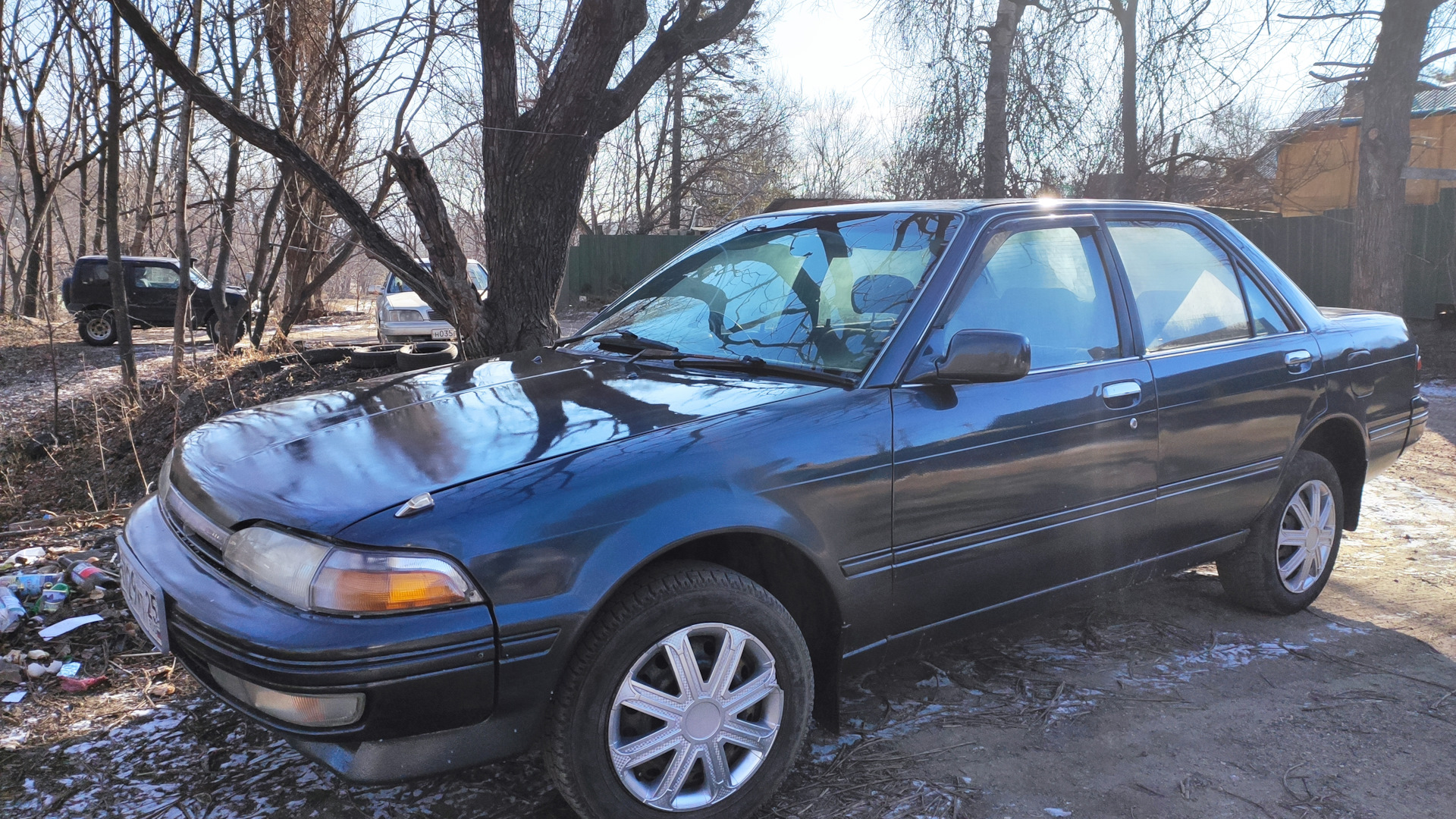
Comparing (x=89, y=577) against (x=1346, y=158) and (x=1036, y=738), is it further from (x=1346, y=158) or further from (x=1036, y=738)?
(x=1346, y=158)

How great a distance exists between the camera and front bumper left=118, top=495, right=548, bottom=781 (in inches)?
79.8

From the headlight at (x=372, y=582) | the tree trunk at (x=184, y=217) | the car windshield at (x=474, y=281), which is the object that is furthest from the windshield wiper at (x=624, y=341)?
the car windshield at (x=474, y=281)

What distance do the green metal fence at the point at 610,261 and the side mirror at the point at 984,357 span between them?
951 inches

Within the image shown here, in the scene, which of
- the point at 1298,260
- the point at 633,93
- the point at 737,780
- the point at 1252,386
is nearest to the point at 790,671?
the point at 737,780

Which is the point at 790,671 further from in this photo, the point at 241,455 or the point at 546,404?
the point at 241,455

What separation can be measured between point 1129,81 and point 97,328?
63.4 ft

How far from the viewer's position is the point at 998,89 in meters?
12.4

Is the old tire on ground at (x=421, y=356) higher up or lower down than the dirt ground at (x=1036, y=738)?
higher up

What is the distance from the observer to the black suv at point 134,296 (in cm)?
1939

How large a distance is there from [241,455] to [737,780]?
61.0 inches

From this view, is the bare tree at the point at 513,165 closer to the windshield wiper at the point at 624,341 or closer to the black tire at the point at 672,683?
the windshield wiper at the point at 624,341

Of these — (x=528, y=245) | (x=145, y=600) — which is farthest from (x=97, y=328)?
(x=145, y=600)

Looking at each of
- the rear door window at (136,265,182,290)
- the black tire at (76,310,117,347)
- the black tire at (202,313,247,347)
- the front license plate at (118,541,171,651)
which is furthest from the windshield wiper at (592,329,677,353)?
the rear door window at (136,265,182,290)

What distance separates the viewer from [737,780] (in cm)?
248
